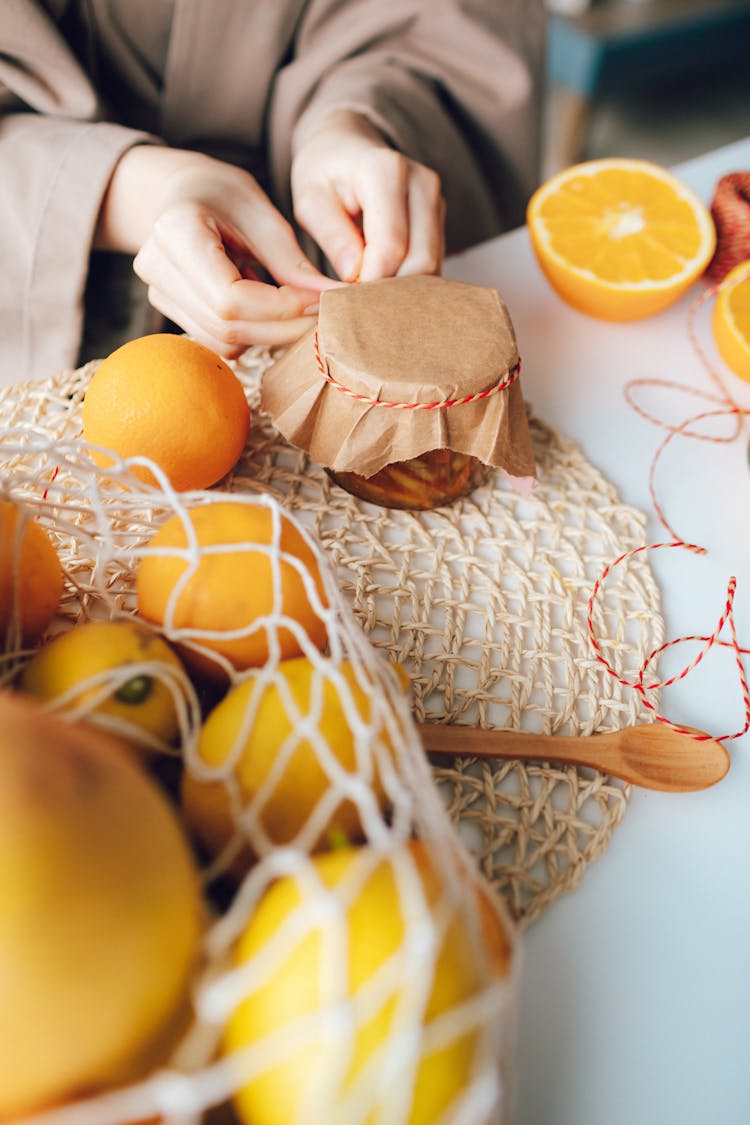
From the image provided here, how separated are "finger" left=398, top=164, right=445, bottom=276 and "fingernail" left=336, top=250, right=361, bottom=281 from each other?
3 cm

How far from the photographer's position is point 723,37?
1771 millimetres

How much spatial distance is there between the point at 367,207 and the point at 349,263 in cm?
4

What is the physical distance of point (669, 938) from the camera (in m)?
0.38

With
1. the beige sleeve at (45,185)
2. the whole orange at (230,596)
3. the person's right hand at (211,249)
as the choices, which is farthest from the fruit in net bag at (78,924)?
the beige sleeve at (45,185)

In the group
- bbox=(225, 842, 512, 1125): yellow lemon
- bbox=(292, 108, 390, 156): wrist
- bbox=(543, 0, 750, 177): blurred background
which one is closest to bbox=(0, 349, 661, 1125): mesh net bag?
bbox=(225, 842, 512, 1125): yellow lemon

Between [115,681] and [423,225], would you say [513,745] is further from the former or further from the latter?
[423,225]

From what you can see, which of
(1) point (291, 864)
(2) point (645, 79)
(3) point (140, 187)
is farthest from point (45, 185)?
(2) point (645, 79)

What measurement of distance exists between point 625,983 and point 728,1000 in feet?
0.15

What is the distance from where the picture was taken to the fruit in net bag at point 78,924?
203 mm

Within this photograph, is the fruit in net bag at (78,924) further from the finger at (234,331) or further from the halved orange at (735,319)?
the halved orange at (735,319)

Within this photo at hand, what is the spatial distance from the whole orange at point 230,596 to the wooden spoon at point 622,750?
0.09m

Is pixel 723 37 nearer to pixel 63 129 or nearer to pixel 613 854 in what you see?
pixel 63 129

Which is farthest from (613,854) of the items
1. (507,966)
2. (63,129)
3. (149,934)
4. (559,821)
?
(63,129)

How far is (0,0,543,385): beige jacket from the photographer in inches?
24.4
